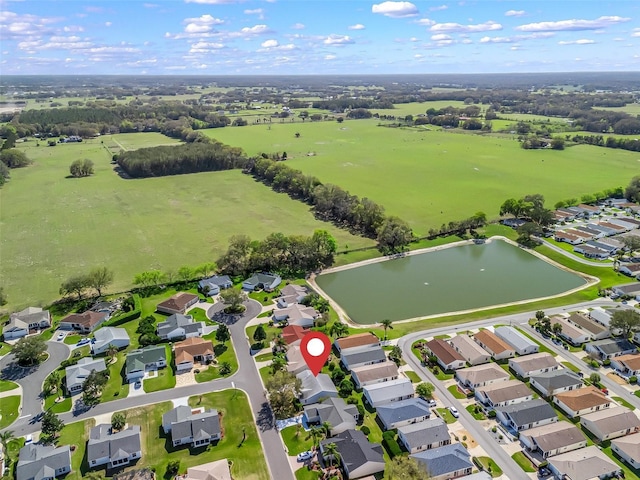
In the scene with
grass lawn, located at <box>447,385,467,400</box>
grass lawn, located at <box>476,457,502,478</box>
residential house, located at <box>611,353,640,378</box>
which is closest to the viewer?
grass lawn, located at <box>476,457,502,478</box>

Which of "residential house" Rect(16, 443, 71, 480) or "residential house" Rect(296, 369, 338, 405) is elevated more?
"residential house" Rect(296, 369, 338, 405)

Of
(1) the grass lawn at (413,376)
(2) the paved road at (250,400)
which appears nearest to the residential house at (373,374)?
(1) the grass lawn at (413,376)

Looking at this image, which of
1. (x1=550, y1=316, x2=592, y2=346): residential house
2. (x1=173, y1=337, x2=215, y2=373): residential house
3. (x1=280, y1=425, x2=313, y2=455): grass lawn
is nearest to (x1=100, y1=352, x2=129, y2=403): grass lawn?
(x1=173, y1=337, x2=215, y2=373): residential house

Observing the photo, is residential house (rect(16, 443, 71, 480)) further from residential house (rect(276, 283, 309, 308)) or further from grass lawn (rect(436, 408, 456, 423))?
grass lawn (rect(436, 408, 456, 423))

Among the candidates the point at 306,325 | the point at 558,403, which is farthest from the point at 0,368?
the point at 558,403

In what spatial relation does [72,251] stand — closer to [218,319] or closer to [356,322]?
[218,319]

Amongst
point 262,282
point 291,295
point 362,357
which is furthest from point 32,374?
point 362,357

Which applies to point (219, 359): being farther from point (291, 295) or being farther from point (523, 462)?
point (523, 462)

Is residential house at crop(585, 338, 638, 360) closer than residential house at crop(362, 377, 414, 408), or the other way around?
residential house at crop(362, 377, 414, 408)
